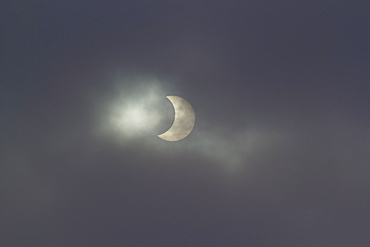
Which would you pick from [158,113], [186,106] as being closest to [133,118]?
[158,113]

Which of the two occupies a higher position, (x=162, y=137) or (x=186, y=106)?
(x=186, y=106)

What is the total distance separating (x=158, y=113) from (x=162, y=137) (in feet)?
4.71

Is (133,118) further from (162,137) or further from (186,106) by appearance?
(186,106)

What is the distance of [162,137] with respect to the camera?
1645cm

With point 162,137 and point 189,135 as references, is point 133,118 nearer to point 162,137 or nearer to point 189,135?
point 162,137

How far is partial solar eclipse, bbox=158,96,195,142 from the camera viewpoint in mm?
16594

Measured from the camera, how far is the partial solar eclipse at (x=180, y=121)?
1659cm

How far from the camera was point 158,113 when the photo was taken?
16.5 metres

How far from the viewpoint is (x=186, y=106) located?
54.9 ft

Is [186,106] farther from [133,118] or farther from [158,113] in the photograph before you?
[133,118]

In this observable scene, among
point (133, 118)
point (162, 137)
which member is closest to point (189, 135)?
point (162, 137)

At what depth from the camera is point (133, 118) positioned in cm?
1631

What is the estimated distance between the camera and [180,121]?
16781 mm

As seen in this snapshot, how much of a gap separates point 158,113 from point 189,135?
7.43 ft
